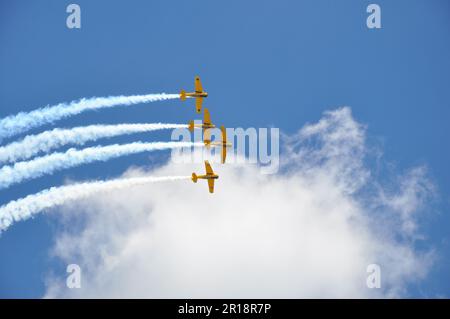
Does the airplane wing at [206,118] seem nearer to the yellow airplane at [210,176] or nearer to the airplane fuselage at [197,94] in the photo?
the airplane fuselage at [197,94]

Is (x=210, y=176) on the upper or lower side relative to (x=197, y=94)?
lower

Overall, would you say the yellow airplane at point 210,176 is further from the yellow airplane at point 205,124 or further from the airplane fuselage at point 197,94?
the airplane fuselage at point 197,94

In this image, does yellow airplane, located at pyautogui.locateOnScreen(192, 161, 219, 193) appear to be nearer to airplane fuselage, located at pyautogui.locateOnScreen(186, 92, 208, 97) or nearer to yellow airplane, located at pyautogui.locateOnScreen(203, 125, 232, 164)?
yellow airplane, located at pyautogui.locateOnScreen(203, 125, 232, 164)

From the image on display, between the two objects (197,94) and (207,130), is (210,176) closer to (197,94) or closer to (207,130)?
(207,130)

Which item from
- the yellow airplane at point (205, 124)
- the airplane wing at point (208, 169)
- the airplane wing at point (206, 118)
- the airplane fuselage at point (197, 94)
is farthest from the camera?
the airplane wing at point (206, 118)

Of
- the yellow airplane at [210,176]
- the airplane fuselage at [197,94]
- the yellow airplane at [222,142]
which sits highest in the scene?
the airplane fuselage at [197,94]

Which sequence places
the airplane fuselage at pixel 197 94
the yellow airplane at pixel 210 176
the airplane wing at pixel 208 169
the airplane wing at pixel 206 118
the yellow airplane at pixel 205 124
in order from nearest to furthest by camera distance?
the yellow airplane at pixel 205 124, the airplane fuselage at pixel 197 94, the yellow airplane at pixel 210 176, the airplane wing at pixel 208 169, the airplane wing at pixel 206 118

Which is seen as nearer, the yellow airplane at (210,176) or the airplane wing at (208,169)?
the yellow airplane at (210,176)

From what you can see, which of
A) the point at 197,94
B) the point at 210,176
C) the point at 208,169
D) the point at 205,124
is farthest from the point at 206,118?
the point at 210,176

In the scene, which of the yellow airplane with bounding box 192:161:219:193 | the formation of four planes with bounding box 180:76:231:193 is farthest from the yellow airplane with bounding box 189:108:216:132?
the yellow airplane with bounding box 192:161:219:193

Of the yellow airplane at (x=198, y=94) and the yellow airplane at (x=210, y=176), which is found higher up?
the yellow airplane at (x=198, y=94)

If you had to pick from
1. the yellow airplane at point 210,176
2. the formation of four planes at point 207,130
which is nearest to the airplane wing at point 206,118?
the formation of four planes at point 207,130

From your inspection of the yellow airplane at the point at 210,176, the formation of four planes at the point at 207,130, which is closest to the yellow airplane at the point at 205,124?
the formation of four planes at the point at 207,130
